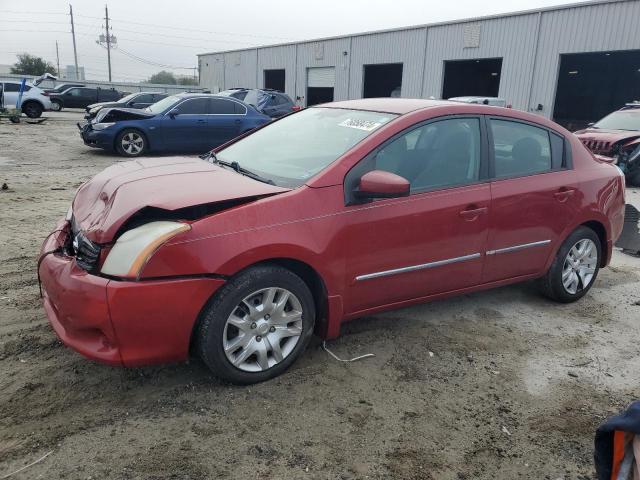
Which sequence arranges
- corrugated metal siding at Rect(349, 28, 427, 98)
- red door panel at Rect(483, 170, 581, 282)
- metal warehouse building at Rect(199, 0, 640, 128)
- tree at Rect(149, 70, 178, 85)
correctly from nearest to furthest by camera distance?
red door panel at Rect(483, 170, 581, 282), metal warehouse building at Rect(199, 0, 640, 128), corrugated metal siding at Rect(349, 28, 427, 98), tree at Rect(149, 70, 178, 85)

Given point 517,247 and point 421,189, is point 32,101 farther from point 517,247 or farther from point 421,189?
point 517,247

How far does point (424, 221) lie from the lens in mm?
3498

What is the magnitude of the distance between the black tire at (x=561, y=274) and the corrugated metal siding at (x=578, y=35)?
16948 millimetres

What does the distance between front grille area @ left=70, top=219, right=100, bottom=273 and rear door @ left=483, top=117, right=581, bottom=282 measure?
2.64 meters

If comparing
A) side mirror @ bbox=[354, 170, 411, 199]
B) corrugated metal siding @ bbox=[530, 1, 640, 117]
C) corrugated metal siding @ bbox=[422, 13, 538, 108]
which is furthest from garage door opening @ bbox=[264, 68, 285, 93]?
side mirror @ bbox=[354, 170, 411, 199]

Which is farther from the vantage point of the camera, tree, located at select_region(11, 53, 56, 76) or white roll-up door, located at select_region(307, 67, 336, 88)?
tree, located at select_region(11, 53, 56, 76)

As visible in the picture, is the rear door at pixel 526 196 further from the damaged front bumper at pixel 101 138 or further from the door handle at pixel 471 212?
the damaged front bumper at pixel 101 138

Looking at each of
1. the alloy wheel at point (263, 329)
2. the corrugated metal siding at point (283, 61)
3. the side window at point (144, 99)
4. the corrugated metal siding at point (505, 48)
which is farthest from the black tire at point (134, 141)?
the corrugated metal siding at point (283, 61)

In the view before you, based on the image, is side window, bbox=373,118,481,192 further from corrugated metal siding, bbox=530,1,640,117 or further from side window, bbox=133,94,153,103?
corrugated metal siding, bbox=530,1,640,117

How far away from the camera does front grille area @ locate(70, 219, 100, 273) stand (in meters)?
2.76

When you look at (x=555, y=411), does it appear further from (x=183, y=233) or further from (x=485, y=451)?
(x=183, y=233)

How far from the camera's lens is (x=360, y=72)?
98.2 feet

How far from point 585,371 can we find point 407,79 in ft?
82.7

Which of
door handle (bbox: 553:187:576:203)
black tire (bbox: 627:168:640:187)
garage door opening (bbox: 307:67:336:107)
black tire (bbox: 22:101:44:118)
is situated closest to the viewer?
door handle (bbox: 553:187:576:203)
